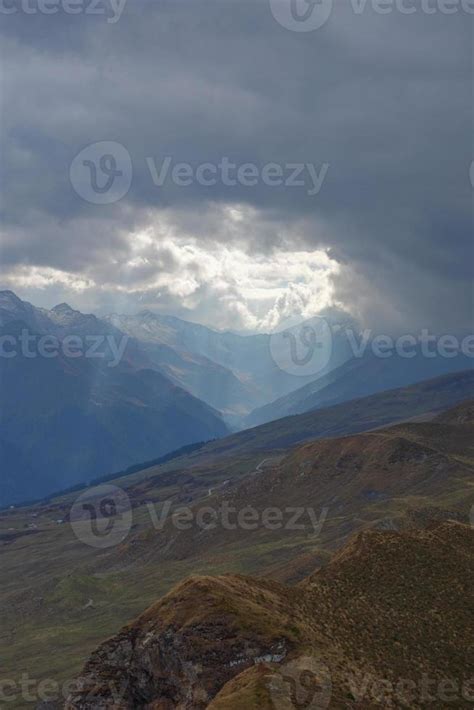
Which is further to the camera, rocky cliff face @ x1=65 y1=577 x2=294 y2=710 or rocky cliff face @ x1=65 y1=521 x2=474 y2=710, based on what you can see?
rocky cliff face @ x1=65 y1=577 x2=294 y2=710

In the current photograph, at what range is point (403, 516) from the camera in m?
125

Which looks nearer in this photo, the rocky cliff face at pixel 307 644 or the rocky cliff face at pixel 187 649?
the rocky cliff face at pixel 307 644

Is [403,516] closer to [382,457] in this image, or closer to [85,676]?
[382,457]

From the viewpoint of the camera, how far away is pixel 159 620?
169 feet

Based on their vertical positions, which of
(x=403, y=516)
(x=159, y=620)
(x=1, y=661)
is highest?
(x=159, y=620)

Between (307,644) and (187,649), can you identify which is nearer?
(307,644)

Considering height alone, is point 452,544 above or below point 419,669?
above

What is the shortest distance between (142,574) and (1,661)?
46681 millimetres

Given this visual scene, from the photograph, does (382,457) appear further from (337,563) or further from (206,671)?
(206,671)

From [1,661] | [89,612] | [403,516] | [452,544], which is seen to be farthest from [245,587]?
[89,612]

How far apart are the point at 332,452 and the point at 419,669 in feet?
501

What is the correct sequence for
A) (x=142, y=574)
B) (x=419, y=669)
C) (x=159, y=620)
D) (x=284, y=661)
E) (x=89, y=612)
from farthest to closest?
(x=142, y=574)
(x=89, y=612)
(x=159, y=620)
(x=419, y=669)
(x=284, y=661)

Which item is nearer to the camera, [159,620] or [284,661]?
[284,661]

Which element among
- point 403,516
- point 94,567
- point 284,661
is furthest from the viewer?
point 94,567
